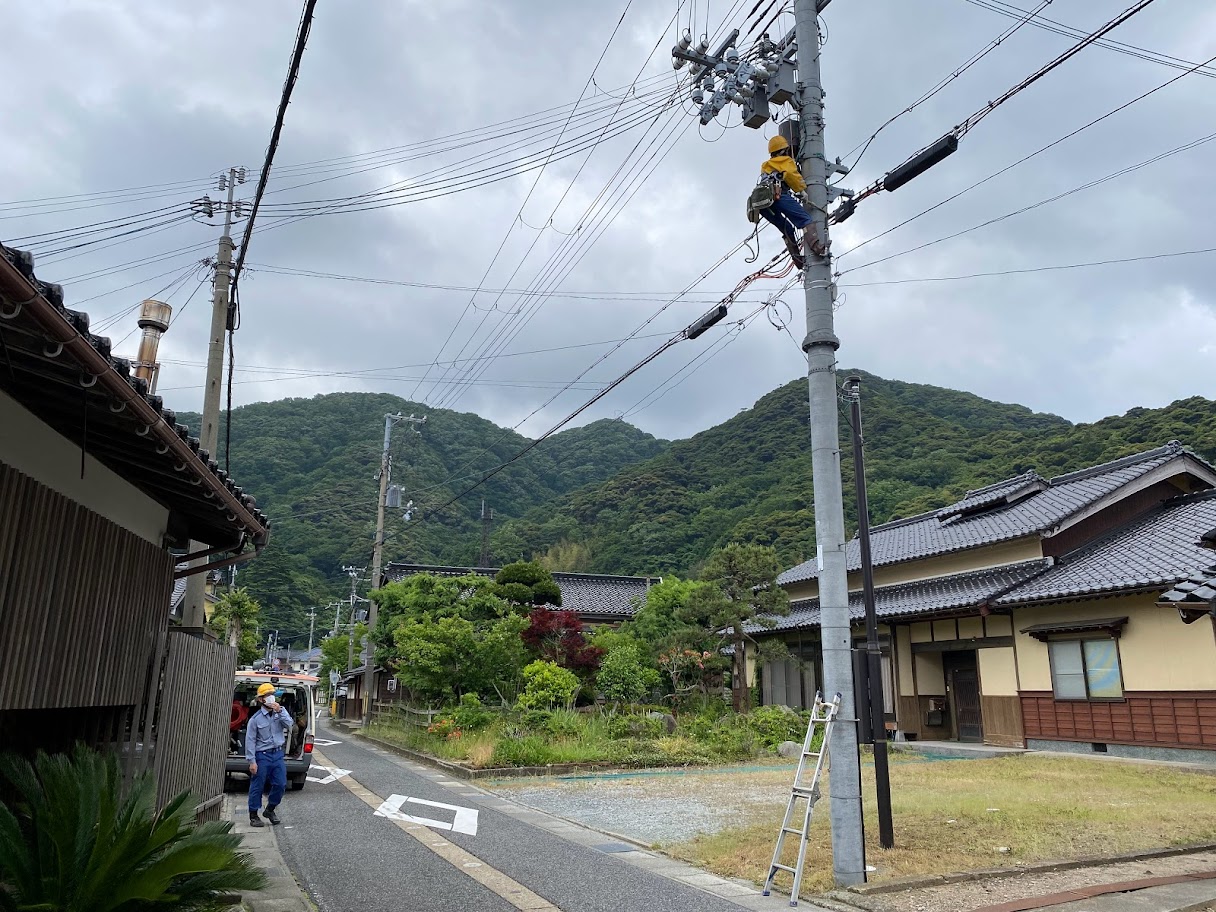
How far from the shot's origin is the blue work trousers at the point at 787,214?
8.03 meters

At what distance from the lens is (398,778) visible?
1625 centimetres

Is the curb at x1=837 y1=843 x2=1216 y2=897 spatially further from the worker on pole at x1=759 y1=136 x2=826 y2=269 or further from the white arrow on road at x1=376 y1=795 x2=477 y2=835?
the worker on pole at x1=759 y1=136 x2=826 y2=269

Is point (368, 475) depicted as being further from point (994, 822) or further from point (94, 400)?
point (94, 400)

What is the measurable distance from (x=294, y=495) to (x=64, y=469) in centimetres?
3841

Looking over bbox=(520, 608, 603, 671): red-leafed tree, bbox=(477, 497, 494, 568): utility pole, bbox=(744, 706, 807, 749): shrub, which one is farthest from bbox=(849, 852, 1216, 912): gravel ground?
bbox=(477, 497, 494, 568): utility pole

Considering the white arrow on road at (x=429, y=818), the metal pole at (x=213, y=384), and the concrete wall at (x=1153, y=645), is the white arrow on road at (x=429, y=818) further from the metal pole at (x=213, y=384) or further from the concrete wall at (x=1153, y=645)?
the concrete wall at (x=1153, y=645)

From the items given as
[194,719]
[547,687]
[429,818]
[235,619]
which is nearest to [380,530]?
[235,619]

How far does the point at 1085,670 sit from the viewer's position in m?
17.3

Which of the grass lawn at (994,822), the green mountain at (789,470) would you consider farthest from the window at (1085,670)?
the green mountain at (789,470)

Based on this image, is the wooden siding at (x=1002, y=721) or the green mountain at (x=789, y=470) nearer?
the wooden siding at (x=1002, y=721)

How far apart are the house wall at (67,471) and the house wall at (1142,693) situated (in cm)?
1683

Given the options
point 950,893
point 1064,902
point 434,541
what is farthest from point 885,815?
point 434,541

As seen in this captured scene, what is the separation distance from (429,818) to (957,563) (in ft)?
54.7

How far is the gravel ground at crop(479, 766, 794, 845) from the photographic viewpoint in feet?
33.8
